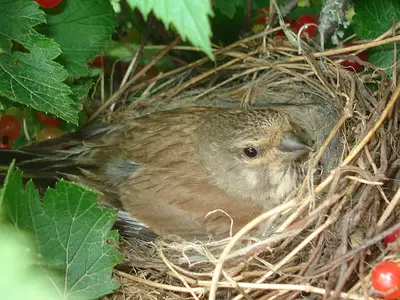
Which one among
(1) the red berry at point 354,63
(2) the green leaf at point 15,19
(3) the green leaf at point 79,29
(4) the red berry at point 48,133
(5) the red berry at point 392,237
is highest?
(2) the green leaf at point 15,19

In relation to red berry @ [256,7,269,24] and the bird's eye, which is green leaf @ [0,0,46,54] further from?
red berry @ [256,7,269,24]

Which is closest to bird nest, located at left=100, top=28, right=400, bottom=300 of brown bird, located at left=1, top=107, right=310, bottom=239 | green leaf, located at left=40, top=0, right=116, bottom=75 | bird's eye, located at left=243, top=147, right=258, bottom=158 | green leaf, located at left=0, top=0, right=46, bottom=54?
brown bird, located at left=1, top=107, right=310, bottom=239

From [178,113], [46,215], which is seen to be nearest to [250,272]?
[46,215]

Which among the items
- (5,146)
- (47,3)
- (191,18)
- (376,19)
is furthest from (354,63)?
(5,146)

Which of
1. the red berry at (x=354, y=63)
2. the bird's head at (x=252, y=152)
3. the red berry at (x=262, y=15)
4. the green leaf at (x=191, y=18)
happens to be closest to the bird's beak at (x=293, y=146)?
the bird's head at (x=252, y=152)

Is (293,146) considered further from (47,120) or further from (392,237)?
(47,120)

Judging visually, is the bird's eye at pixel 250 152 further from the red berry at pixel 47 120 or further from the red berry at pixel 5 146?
the red berry at pixel 5 146
